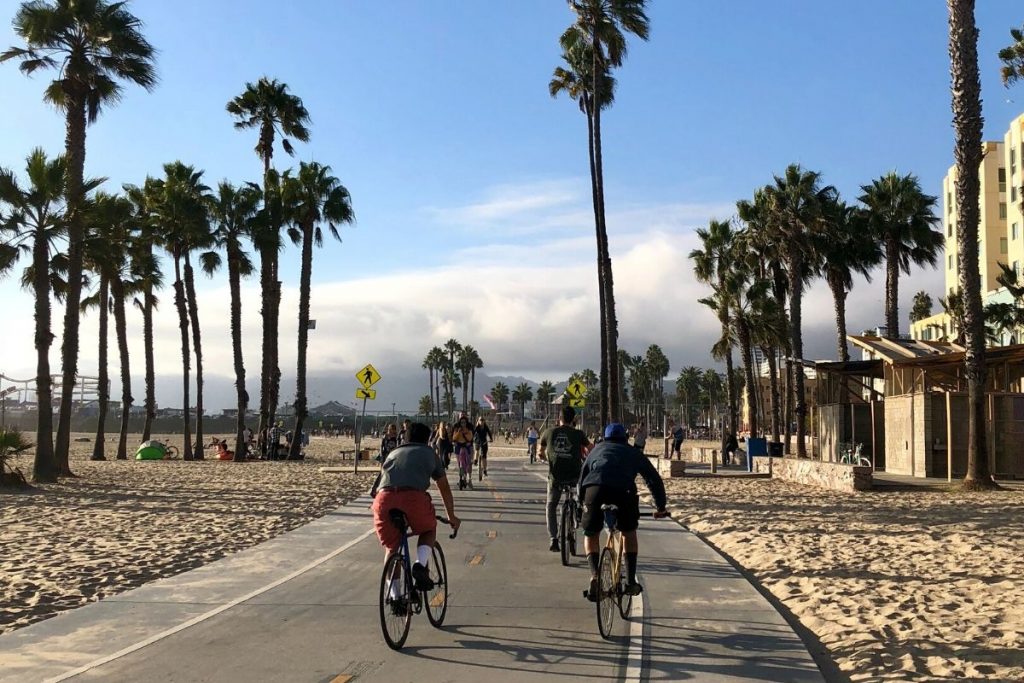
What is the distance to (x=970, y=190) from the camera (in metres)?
22.4

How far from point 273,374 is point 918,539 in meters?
35.8

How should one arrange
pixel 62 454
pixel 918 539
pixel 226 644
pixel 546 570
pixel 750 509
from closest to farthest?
pixel 226 644 → pixel 546 570 → pixel 918 539 → pixel 750 509 → pixel 62 454

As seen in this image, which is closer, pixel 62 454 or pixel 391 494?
pixel 391 494

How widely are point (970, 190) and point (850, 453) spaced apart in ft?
36.4

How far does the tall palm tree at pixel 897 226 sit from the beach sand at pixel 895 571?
20.1 metres

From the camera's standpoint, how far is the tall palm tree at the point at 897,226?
40.8 metres

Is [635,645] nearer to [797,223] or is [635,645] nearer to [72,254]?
[72,254]

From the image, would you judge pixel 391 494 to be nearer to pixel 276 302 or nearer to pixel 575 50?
pixel 575 50

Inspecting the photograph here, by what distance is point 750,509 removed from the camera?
784 inches

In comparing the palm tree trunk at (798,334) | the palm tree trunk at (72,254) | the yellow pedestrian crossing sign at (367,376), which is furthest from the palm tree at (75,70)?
the palm tree trunk at (798,334)

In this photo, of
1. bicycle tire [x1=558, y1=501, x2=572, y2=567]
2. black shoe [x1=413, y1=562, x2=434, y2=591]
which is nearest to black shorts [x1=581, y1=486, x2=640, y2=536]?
black shoe [x1=413, y1=562, x2=434, y2=591]

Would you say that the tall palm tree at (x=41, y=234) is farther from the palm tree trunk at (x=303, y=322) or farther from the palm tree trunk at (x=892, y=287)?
the palm tree trunk at (x=892, y=287)

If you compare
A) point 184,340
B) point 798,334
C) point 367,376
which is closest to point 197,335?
point 184,340

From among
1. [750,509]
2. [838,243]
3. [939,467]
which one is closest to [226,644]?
[750,509]
